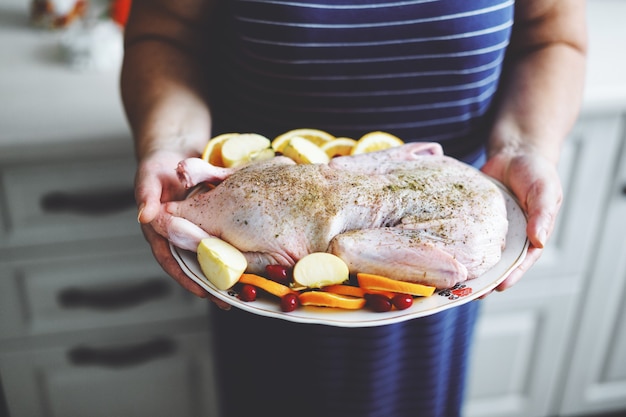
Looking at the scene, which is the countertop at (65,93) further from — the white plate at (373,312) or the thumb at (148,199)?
the white plate at (373,312)

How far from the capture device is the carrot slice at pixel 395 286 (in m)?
0.69

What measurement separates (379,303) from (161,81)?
0.58 meters

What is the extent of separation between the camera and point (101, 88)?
1.37 m

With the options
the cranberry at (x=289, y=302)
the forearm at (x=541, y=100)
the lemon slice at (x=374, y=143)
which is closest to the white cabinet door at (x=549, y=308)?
the forearm at (x=541, y=100)

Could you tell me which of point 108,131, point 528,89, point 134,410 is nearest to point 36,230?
point 108,131

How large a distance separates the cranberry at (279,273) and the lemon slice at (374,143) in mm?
242

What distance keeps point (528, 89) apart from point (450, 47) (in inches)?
7.7

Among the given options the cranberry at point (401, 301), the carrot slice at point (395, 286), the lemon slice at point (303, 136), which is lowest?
the cranberry at point (401, 301)

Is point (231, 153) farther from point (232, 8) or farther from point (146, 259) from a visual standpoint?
point (146, 259)

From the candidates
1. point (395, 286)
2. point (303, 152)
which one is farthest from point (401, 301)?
point (303, 152)

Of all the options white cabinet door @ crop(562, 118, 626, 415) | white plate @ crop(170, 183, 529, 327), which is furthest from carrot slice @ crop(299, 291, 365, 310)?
white cabinet door @ crop(562, 118, 626, 415)

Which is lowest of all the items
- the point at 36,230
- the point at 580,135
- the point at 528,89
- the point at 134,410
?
the point at 134,410

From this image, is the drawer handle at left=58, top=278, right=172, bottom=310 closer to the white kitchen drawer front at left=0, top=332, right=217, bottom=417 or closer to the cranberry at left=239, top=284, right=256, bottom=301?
the white kitchen drawer front at left=0, top=332, right=217, bottom=417

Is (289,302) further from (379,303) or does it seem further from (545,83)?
(545,83)
